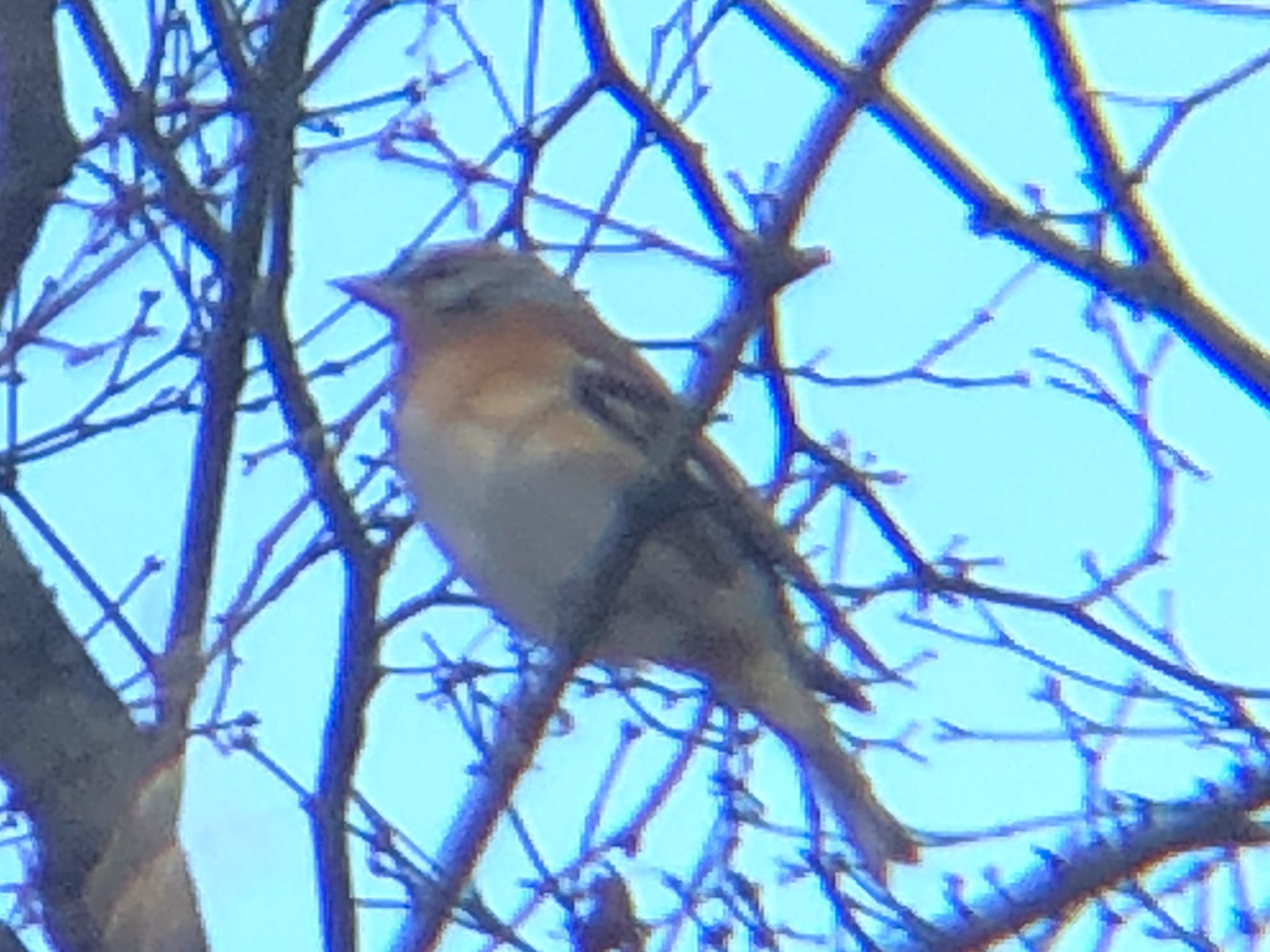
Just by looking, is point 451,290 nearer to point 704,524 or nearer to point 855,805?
point 704,524

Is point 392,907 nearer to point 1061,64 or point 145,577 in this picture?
point 145,577

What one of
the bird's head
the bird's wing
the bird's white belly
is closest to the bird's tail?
the bird's wing

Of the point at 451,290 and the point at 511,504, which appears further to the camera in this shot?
the point at 451,290

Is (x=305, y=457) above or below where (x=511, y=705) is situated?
above

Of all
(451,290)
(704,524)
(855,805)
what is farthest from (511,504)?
(855,805)

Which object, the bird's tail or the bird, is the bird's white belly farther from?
the bird's tail

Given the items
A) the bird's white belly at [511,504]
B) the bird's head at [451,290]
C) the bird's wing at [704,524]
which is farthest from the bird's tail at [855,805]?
the bird's head at [451,290]

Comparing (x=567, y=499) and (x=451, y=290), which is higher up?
(x=451, y=290)

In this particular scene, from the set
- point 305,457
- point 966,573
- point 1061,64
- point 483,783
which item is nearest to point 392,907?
point 483,783
